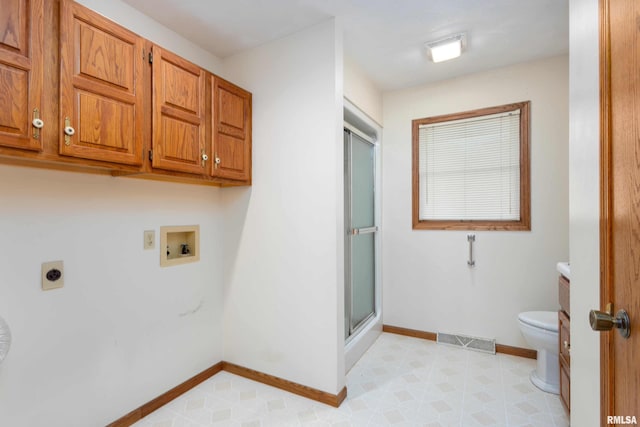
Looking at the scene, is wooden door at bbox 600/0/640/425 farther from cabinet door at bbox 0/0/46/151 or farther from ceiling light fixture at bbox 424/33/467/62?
cabinet door at bbox 0/0/46/151

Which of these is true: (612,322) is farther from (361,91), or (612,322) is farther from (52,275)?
(361,91)

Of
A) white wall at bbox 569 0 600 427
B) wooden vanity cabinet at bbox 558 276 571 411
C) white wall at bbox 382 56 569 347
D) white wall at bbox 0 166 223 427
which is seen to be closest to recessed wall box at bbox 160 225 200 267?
white wall at bbox 0 166 223 427

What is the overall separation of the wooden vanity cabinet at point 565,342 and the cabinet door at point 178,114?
228 cm

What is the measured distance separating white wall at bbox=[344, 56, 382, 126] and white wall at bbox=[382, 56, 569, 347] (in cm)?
19

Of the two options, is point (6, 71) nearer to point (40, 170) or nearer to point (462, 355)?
point (40, 170)

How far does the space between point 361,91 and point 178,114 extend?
5.21 feet


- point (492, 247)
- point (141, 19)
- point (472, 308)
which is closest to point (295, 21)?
point (141, 19)

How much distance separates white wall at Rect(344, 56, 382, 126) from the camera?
95.7 inches

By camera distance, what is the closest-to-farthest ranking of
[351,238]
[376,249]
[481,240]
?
[351,238] → [481,240] → [376,249]

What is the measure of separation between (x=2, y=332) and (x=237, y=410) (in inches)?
49.9

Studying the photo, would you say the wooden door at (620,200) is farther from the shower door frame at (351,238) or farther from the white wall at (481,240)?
the white wall at (481,240)

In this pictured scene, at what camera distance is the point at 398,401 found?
195 centimetres

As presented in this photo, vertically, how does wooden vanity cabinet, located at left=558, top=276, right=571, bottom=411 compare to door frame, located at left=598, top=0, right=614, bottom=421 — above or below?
below

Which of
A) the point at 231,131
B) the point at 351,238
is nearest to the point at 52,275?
the point at 231,131
